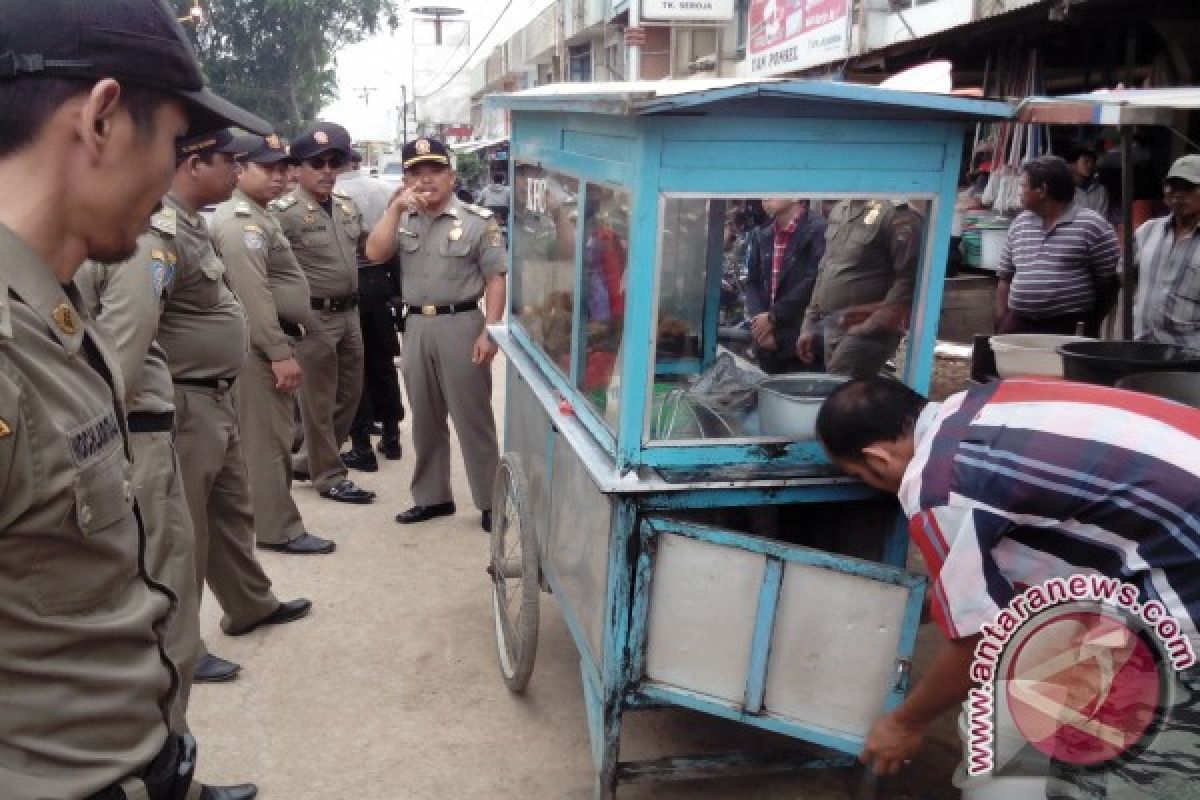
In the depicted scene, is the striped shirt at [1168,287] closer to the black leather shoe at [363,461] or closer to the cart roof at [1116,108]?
the cart roof at [1116,108]

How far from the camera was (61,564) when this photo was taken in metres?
1.09

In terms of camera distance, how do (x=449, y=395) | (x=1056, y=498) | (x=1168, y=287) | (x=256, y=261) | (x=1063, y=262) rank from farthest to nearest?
(x=1063, y=262) → (x=449, y=395) → (x=1168, y=287) → (x=256, y=261) → (x=1056, y=498)

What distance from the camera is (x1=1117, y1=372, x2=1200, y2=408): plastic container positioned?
257 cm

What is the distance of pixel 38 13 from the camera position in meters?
1.04

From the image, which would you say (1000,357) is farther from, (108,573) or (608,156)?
(108,573)

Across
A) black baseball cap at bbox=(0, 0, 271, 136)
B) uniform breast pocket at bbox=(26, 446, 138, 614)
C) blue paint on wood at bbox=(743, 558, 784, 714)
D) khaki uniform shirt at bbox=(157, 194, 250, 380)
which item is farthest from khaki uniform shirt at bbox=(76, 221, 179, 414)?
blue paint on wood at bbox=(743, 558, 784, 714)

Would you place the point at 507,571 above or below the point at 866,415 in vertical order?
below

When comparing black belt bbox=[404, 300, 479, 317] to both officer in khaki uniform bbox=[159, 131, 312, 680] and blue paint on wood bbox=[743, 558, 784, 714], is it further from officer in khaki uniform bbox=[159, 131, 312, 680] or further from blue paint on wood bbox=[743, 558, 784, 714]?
blue paint on wood bbox=[743, 558, 784, 714]

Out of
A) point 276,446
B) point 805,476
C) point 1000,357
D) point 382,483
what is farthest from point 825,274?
point 382,483

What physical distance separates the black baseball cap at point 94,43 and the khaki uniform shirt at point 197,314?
1910 mm

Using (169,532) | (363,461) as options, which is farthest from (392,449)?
(169,532)

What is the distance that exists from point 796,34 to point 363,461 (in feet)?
23.4

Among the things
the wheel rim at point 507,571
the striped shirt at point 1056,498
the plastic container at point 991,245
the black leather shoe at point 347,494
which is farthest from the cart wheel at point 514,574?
the plastic container at point 991,245

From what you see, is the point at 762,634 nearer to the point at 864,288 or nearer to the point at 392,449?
the point at 864,288
